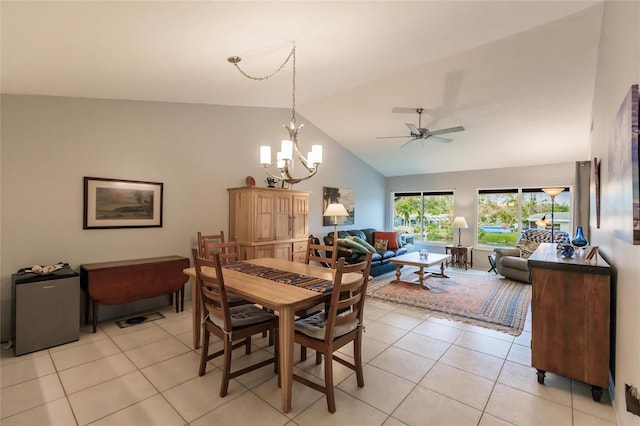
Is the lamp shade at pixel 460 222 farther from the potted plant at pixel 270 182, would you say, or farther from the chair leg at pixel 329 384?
the chair leg at pixel 329 384

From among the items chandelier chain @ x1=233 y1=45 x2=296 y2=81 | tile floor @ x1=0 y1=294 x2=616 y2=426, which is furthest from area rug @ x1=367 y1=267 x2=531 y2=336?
chandelier chain @ x1=233 y1=45 x2=296 y2=81

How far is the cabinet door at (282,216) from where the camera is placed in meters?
4.79

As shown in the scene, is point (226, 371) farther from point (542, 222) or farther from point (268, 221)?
point (542, 222)

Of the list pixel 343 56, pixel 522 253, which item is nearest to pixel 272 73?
pixel 343 56

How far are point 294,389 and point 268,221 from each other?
277cm

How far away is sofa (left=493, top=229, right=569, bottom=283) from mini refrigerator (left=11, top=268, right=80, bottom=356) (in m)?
6.51

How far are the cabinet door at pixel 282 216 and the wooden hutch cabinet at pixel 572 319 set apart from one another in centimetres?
340

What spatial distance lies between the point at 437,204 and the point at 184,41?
22.7 feet

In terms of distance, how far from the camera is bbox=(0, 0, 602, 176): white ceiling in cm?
206

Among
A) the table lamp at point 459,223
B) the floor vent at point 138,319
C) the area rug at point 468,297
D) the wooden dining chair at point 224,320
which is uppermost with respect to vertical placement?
the table lamp at point 459,223

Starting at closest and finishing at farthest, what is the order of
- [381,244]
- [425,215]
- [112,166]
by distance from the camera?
[112,166] → [381,244] → [425,215]

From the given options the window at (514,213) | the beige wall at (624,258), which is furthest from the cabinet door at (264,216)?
the window at (514,213)

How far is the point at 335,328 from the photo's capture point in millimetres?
2119

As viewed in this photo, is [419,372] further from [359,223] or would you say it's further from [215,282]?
[359,223]
